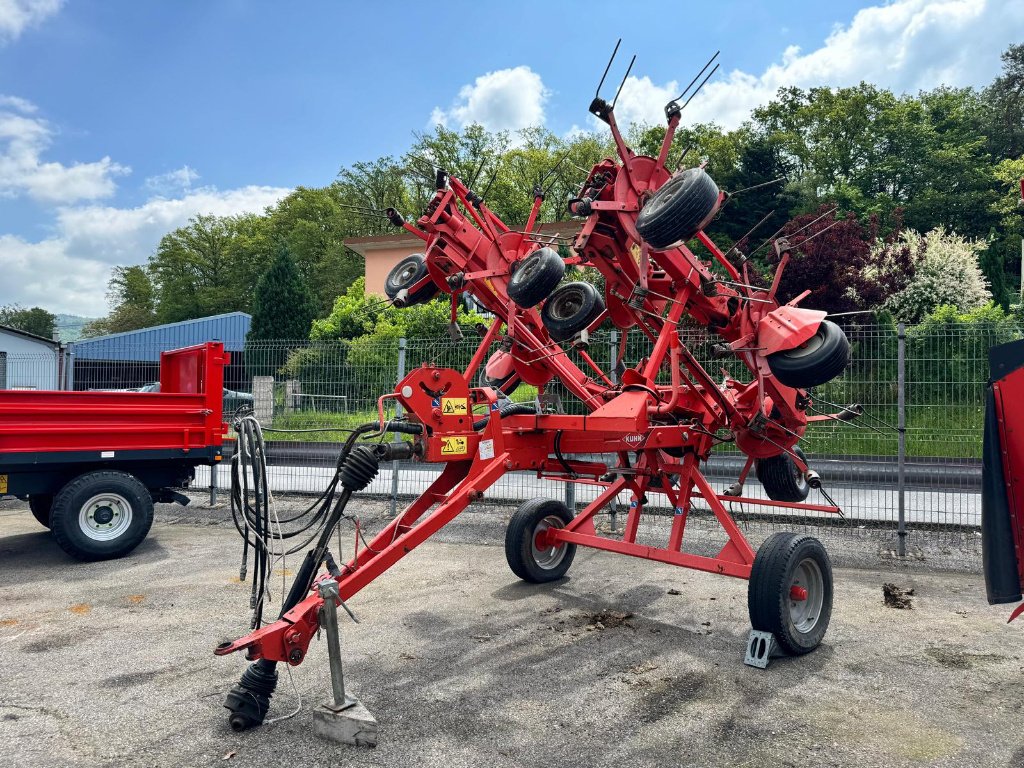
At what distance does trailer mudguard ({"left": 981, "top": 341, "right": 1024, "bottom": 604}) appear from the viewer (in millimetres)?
3559

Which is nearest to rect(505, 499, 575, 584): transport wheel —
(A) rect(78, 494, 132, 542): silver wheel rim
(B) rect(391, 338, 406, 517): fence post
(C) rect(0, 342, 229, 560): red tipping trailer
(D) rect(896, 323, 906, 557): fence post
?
(B) rect(391, 338, 406, 517): fence post

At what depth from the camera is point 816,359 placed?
4.80m

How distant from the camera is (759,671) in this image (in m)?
4.56

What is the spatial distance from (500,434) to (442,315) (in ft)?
46.1

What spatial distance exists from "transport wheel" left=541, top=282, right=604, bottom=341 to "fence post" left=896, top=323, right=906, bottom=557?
386 cm

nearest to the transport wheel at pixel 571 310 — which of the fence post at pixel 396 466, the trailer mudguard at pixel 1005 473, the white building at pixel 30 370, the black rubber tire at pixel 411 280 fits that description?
the black rubber tire at pixel 411 280

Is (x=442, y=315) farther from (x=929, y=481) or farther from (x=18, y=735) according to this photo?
(x=18, y=735)

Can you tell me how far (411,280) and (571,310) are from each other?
138cm

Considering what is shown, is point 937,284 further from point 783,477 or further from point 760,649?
point 760,649

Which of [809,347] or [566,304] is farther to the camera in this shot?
[566,304]

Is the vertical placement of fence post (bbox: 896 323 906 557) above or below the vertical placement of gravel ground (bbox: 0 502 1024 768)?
above

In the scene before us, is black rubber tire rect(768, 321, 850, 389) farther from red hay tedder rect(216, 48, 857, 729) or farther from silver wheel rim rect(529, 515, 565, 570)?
silver wheel rim rect(529, 515, 565, 570)

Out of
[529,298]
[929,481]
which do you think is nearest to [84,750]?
[529,298]

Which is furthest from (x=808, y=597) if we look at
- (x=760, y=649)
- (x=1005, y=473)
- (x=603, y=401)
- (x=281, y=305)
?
(x=281, y=305)
